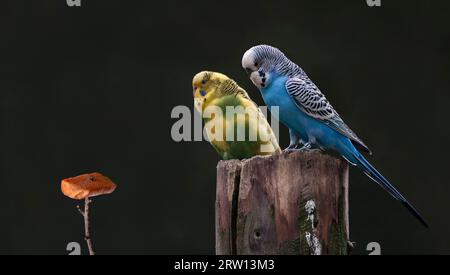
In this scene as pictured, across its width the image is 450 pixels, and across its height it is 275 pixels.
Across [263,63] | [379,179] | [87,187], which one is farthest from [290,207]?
[87,187]

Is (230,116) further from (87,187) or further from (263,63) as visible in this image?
(87,187)

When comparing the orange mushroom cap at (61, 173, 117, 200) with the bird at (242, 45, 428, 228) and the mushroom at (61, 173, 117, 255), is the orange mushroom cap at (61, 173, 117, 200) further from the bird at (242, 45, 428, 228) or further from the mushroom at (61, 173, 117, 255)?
the bird at (242, 45, 428, 228)

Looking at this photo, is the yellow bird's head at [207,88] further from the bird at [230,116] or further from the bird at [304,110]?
the bird at [304,110]

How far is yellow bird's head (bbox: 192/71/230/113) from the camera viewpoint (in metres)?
2.32

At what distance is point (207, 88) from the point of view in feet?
7.64

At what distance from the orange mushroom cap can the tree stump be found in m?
0.43

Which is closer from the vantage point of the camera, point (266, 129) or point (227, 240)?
point (227, 240)

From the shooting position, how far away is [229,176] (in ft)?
6.89

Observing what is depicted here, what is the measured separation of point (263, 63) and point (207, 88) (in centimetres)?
23

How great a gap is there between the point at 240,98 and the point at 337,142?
379 mm

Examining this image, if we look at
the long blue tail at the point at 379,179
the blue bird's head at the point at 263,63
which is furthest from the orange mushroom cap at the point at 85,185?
the long blue tail at the point at 379,179

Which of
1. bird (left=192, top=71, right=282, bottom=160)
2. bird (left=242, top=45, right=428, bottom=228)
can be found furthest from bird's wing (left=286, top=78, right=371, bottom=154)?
bird (left=192, top=71, right=282, bottom=160)
